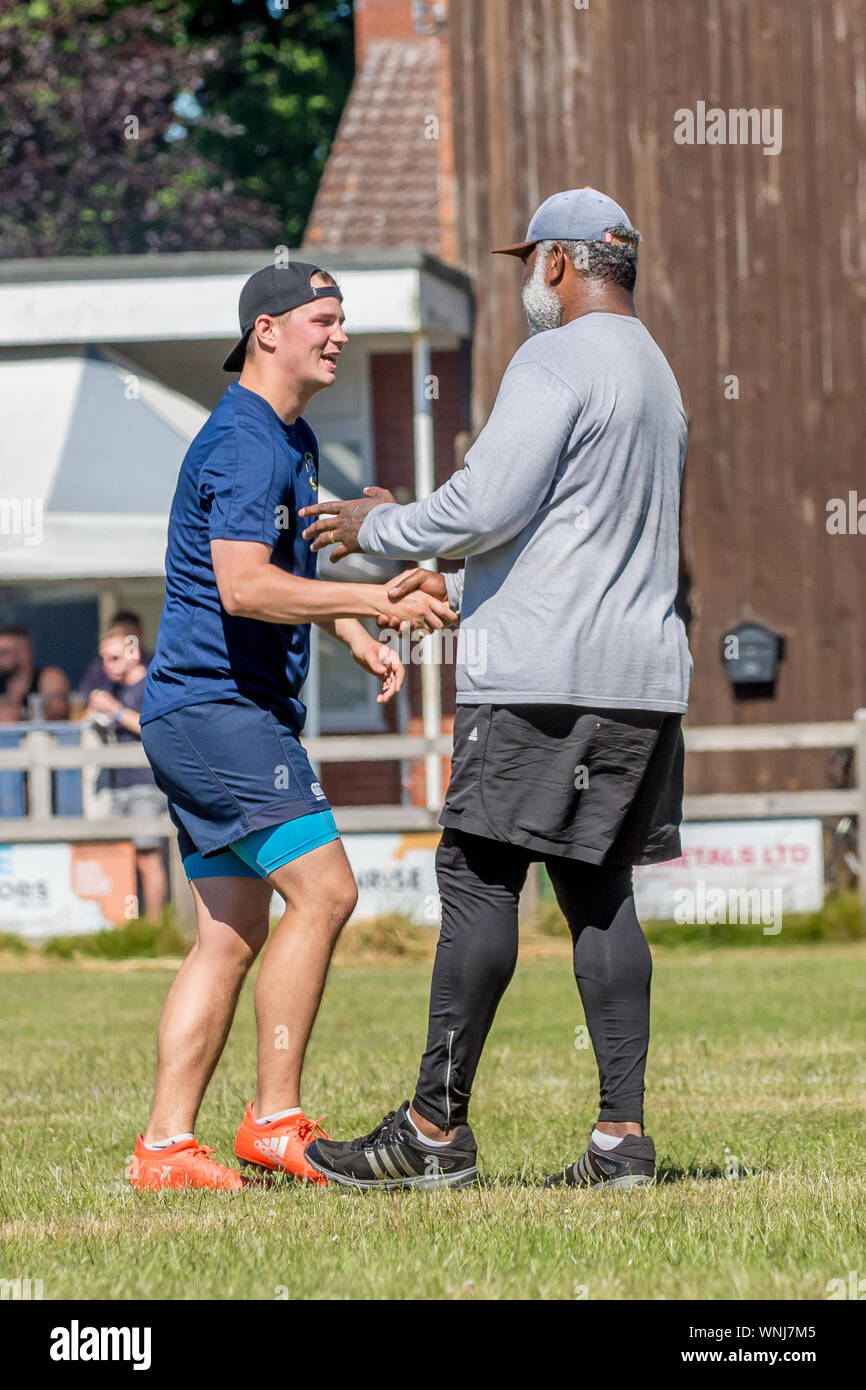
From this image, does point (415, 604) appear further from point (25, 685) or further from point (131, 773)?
Result: point (25, 685)

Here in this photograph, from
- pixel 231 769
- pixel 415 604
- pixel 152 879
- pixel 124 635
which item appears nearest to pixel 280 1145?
pixel 231 769

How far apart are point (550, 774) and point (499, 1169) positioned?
115 centimetres

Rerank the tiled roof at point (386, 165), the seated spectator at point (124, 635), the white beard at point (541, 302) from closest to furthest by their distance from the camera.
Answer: the white beard at point (541, 302) → the seated spectator at point (124, 635) → the tiled roof at point (386, 165)

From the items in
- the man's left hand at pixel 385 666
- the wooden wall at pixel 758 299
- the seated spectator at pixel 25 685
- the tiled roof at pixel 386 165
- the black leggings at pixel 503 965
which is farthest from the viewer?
the tiled roof at pixel 386 165

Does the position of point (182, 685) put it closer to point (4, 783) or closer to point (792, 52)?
point (4, 783)

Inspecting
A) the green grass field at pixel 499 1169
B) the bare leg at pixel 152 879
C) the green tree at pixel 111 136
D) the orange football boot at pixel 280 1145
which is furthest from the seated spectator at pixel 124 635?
the green tree at pixel 111 136

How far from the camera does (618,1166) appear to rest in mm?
4465

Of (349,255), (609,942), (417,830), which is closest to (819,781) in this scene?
(417,830)

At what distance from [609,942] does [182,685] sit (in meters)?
1.17

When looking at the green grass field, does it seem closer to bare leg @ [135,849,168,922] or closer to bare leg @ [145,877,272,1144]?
bare leg @ [145,877,272,1144]

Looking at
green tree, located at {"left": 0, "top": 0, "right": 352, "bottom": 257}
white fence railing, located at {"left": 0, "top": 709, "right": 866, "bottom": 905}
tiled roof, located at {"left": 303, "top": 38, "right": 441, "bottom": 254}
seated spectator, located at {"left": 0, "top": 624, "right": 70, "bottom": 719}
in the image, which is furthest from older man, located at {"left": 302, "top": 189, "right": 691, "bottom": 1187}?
green tree, located at {"left": 0, "top": 0, "right": 352, "bottom": 257}

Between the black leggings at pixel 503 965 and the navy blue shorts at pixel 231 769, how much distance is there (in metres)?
0.43

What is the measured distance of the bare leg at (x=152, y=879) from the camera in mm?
12852

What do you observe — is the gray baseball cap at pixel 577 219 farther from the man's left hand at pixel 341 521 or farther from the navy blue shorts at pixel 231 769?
the navy blue shorts at pixel 231 769
